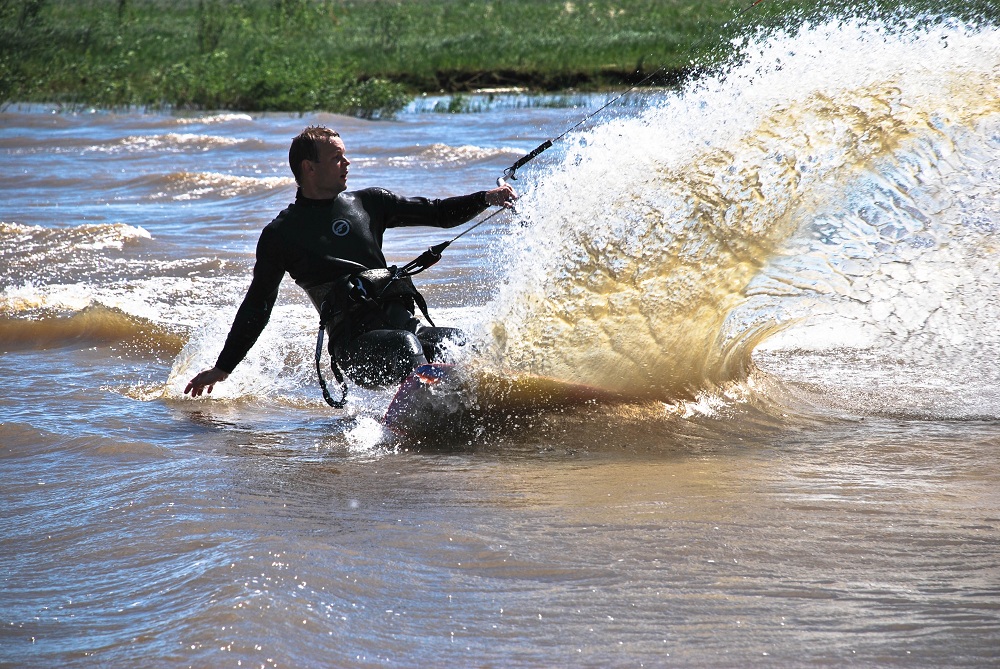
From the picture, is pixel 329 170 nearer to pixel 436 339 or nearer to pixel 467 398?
pixel 436 339

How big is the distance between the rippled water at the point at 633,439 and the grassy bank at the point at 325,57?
1257 cm

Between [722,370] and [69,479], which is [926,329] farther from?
[69,479]

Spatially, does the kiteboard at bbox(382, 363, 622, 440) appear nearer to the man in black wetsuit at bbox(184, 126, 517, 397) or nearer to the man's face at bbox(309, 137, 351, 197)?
the man in black wetsuit at bbox(184, 126, 517, 397)

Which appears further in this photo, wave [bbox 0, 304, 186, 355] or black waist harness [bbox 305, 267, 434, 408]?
wave [bbox 0, 304, 186, 355]

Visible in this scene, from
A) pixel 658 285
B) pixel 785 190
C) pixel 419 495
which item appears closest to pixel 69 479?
pixel 419 495

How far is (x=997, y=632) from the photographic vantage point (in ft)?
9.42

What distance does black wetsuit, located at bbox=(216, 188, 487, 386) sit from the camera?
5.03m

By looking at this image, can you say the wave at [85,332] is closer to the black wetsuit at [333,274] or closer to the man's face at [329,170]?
the black wetsuit at [333,274]

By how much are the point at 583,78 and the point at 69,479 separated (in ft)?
66.6

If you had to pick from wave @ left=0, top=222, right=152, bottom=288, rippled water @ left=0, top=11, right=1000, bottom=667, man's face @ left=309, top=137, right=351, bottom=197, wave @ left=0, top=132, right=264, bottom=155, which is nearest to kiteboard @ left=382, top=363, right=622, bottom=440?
rippled water @ left=0, top=11, right=1000, bottom=667

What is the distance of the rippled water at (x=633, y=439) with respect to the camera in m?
3.06

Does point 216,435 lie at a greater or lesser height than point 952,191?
lesser

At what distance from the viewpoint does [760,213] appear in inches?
204

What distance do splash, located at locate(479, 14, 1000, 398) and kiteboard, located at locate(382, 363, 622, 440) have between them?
0.08m
